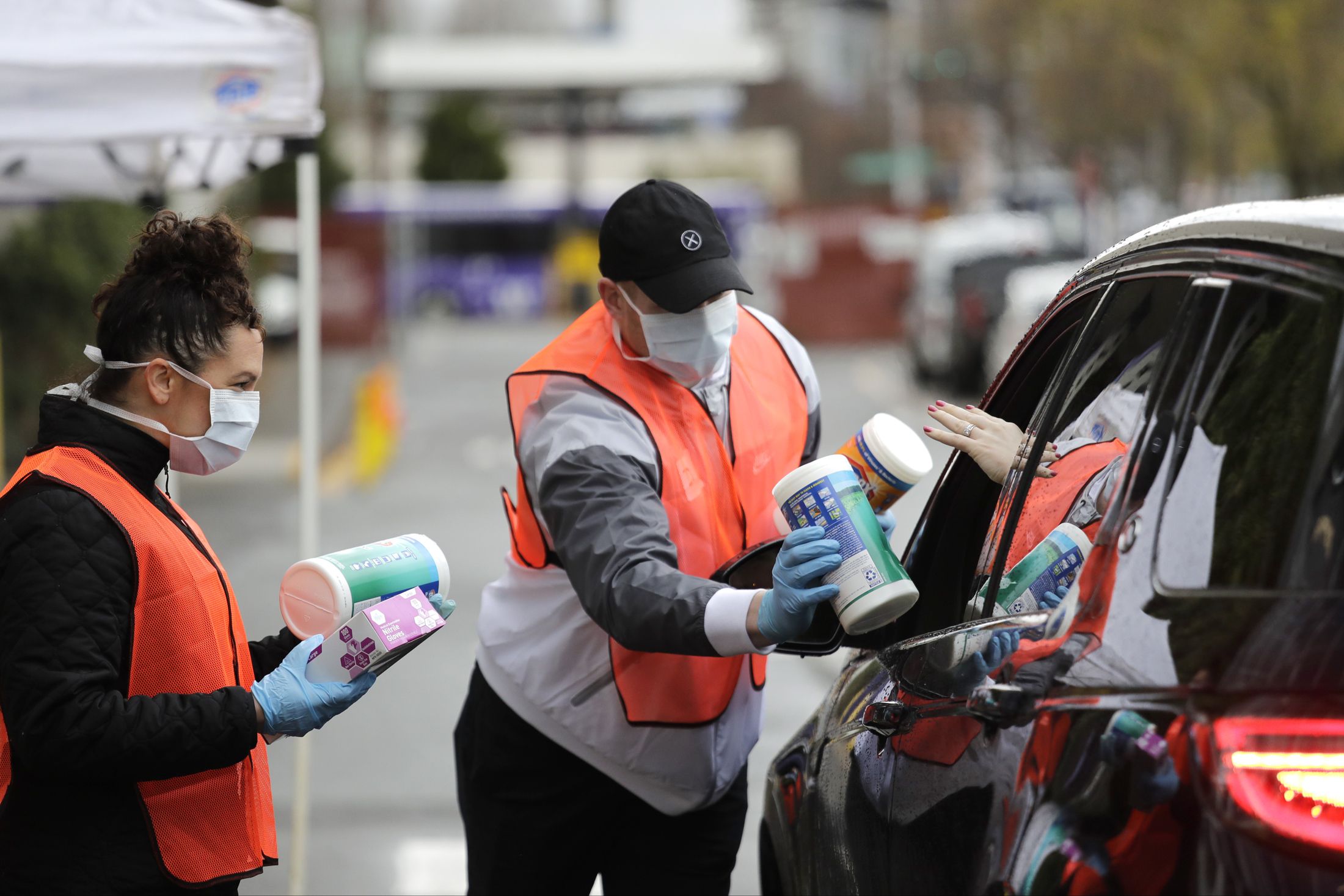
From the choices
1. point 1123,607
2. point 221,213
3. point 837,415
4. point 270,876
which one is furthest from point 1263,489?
point 837,415

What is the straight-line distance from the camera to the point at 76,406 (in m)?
2.53

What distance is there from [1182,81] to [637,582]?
28089 mm

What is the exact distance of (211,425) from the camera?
262 centimetres

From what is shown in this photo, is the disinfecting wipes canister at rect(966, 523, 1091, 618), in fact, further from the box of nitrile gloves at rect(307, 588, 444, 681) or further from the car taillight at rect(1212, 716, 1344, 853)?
the box of nitrile gloves at rect(307, 588, 444, 681)

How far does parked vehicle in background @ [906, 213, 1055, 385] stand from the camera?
20.3 metres

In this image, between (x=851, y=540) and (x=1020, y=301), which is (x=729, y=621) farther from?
(x=1020, y=301)

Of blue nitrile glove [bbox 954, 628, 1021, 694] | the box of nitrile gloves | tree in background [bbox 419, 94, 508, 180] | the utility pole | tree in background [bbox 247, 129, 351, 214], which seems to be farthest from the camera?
Answer: tree in background [bbox 419, 94, 508, 180]

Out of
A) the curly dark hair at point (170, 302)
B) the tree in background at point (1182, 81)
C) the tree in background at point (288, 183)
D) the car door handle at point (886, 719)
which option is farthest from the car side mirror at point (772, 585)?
the tree in background at point (288, 183)

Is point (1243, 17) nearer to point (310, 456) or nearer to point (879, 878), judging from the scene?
point (310, 456)

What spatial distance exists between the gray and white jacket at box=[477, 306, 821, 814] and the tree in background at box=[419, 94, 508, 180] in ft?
164

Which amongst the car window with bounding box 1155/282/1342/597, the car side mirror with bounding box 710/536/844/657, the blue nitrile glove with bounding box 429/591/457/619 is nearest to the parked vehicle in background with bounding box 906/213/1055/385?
the car side mirror with bounding box 710/536/844/657

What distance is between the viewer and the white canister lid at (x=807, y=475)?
2.60 m

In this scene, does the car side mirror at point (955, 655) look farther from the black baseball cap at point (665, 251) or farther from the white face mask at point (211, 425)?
the white face mask at point (211, 425)

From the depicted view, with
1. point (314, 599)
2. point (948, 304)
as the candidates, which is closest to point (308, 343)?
point (314, 599)
